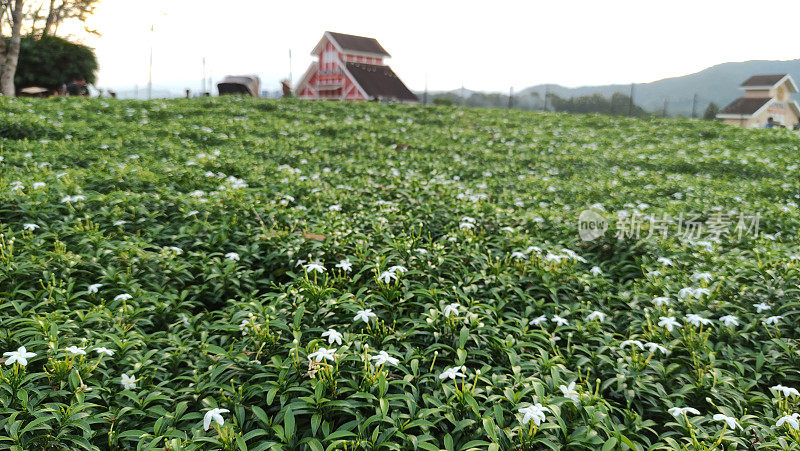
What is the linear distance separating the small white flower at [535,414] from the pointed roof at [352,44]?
102 ft

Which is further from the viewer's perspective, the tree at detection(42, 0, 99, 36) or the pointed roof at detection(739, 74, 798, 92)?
the pointed roof at detection(739, 74, 798, 92)

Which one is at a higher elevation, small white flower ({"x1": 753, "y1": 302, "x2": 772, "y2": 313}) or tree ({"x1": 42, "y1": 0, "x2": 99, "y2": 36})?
tree ({"x1": 42, "y1": 0, "x2": 99, "y2": 36})

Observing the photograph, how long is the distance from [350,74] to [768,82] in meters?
29.1

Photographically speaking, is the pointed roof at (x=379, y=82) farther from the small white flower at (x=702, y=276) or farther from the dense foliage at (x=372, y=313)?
the small white flower at (x=702, y=276)

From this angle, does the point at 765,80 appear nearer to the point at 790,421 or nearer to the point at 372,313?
the point at 790,421

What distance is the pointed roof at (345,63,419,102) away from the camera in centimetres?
2922

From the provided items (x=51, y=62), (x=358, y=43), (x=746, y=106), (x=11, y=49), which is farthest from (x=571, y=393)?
(x=746, y=106)

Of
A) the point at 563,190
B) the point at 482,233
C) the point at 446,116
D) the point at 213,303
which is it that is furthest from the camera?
the point at 446,116

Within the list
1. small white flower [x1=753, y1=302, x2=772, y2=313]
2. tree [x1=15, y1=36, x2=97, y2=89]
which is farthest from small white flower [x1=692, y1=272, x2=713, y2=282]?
tree [x1=15, y1=36, x2=97, y2=89]

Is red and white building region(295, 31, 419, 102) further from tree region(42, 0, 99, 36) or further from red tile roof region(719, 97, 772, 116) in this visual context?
red tile roof region(719, 97, 772, 116)

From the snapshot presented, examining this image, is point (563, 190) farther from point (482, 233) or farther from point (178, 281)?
point (178, 281)

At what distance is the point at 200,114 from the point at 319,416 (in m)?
11.3

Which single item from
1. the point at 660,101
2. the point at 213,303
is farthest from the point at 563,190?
the point at 660,101

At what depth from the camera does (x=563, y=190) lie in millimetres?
7125
